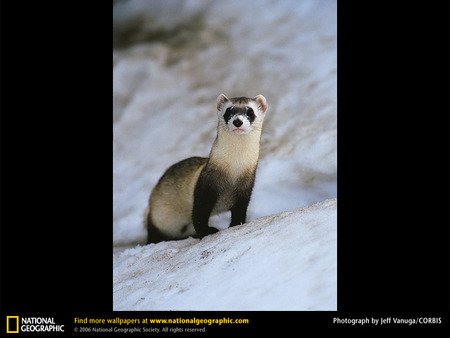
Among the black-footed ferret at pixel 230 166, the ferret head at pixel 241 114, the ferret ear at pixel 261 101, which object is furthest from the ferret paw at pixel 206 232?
the ferret ear at pixel 261 101

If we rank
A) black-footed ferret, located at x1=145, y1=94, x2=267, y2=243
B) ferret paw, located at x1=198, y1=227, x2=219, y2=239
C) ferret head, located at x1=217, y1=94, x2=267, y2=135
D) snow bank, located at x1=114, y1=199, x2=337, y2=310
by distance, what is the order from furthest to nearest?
ferret paw, located at x1=198, y1=227, x2=219, y2=239 → black-footed ferret, located at x1=145, y1=94, x2=267, y2=243 → ferret head, located at x1=217, y1=94, x2=267, y2=135 → snow bank, located at x1=114, y1=199, x2=337, y2=310

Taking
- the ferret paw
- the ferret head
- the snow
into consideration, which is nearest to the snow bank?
the ferret paw

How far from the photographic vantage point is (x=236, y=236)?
281 centimetres

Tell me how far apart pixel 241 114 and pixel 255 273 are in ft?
4.55

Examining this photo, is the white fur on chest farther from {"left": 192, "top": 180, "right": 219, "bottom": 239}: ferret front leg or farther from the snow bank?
the snow bank

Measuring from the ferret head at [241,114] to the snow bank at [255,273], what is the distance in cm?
64

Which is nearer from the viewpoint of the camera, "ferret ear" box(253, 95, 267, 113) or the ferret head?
the ferret head

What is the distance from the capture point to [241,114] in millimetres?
3242

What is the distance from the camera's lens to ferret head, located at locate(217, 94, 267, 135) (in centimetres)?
320

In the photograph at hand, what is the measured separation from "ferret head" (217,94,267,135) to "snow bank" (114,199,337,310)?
0.64m

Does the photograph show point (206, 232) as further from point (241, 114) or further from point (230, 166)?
point (241, 114)
